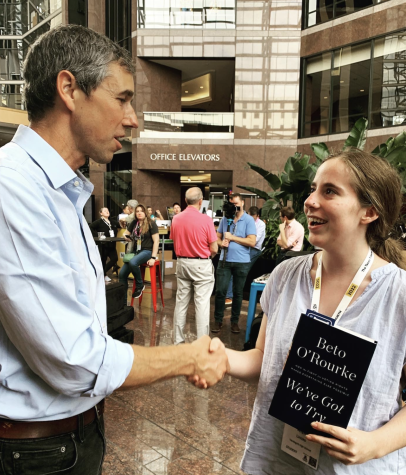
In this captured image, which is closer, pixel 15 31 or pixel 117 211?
pixel 117 211

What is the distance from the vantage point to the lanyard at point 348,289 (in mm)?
1414

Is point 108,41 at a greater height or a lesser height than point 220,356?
greater

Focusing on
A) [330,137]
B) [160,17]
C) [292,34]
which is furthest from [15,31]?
[330,137]

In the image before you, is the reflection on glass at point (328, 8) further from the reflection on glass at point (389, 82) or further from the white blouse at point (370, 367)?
the white blouse at point (370, 367)

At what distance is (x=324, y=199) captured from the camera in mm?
1521

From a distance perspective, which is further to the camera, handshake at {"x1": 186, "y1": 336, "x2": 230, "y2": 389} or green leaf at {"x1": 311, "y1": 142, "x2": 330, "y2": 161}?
green leaf at {"x1": 311, "y1": 142, "x2": 330, "y2": 161}

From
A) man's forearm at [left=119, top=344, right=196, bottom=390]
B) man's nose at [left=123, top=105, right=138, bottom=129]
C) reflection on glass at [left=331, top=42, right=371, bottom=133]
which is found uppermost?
reflection on glass at [left=331, top=42, right=371, bottom=133]

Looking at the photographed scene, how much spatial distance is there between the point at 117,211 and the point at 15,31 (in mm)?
19402

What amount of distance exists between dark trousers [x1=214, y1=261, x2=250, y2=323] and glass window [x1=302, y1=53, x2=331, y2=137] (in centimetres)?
1207

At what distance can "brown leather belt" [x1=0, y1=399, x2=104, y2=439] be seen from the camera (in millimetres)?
1233

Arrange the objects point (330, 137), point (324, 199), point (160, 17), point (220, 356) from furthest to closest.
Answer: point (160, 17), point (330, 137), point (220, 356), point (324, 199)

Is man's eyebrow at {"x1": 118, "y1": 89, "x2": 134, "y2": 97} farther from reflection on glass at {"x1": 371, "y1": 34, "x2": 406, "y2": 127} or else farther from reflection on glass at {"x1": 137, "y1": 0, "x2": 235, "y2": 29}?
reflection on glass at {"x1": 137, "y1": 0, "x2": 235, "y2": 29}

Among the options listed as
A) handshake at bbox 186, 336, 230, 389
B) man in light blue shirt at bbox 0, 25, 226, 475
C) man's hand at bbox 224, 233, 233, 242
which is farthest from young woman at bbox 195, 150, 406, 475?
man's hand at bbox 224, 233, 233, 242

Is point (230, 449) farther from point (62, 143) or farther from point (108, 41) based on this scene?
point (108, 41)
